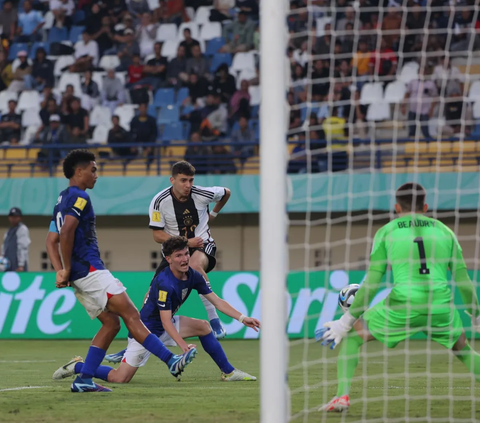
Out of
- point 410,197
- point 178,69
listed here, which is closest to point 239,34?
point 178,69

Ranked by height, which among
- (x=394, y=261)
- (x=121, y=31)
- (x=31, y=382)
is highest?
(x=121, y=31)

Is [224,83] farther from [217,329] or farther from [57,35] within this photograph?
[217,329]

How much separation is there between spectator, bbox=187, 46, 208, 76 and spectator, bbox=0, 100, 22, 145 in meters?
3.83

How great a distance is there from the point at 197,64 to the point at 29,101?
3.81m

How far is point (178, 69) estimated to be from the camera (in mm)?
18688

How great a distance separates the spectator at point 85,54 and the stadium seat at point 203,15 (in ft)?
8.11

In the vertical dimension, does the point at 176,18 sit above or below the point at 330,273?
above

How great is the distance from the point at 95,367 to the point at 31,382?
111 centimetres

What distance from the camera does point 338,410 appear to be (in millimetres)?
5484

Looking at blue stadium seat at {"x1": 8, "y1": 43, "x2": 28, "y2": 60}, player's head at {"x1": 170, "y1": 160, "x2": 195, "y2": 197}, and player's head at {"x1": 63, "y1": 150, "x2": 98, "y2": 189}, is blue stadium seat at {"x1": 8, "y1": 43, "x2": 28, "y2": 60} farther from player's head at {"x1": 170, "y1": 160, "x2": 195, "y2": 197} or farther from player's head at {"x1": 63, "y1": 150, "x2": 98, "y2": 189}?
player's head at {"x1": 63, "y1": 150, "x2": 98, "y2": 189}

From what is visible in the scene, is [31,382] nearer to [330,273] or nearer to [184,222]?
[184,222]

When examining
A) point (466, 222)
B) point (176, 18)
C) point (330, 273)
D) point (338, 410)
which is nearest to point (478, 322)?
point (338, 410)

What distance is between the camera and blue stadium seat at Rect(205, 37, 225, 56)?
19.4m

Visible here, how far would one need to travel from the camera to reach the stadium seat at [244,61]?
18781 millimetres
